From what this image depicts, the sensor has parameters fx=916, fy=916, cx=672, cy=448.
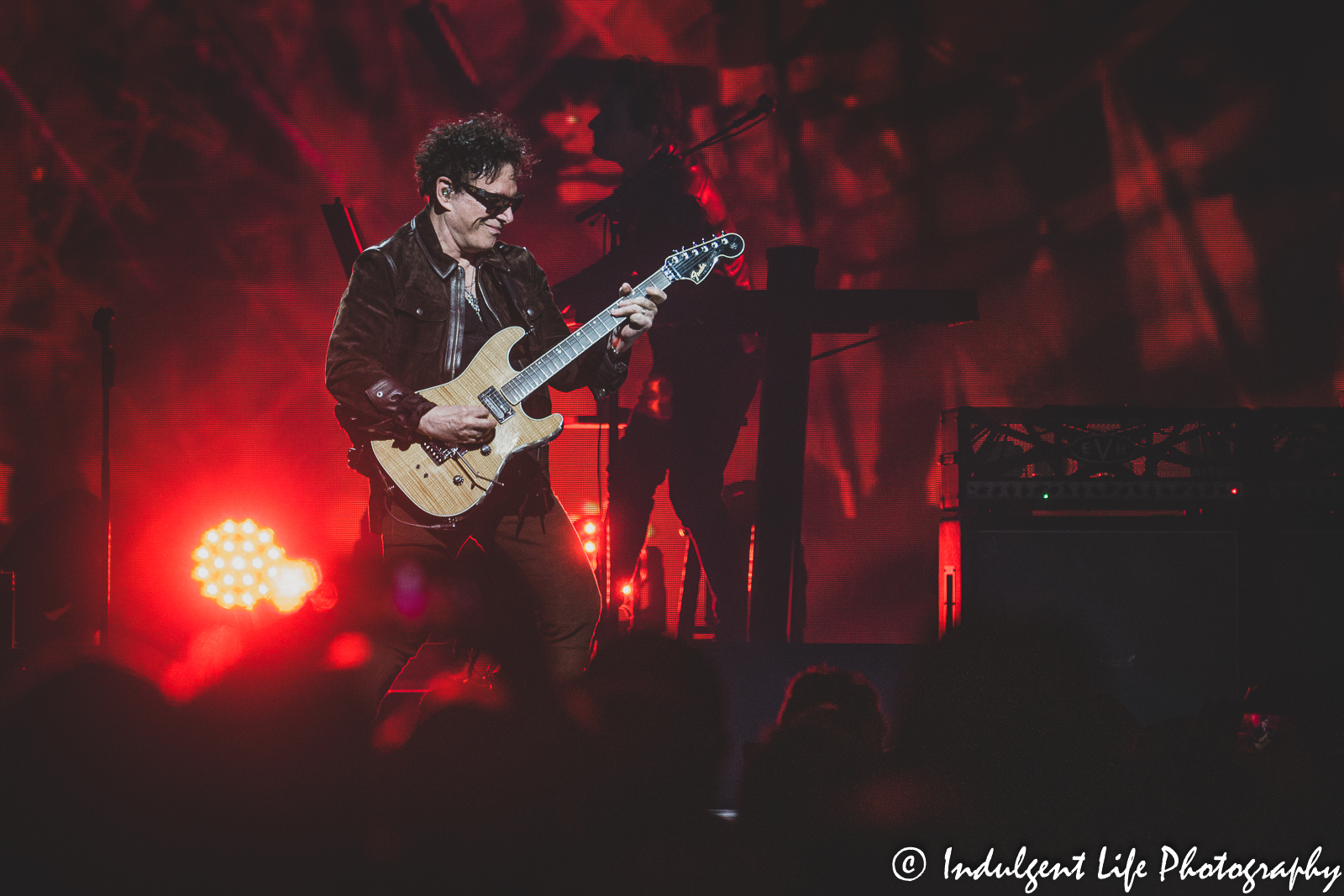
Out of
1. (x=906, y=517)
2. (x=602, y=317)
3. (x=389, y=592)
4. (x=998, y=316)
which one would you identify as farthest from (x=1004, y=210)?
(x=389, y=592)

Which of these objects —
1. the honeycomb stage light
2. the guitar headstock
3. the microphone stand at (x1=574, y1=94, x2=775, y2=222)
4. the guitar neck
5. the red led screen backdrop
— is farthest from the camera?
the red led screen backdrop

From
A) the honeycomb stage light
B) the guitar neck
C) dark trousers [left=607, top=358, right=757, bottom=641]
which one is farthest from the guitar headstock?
the honeycomb stage light

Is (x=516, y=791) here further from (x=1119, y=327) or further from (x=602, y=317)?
(x=1119, y=327)

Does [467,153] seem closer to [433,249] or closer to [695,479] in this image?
Answer: [433,249]

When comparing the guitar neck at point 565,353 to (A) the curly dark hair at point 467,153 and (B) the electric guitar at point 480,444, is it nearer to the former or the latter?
(B) the electric guitar at point 480,444

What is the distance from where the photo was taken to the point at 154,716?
1.23m

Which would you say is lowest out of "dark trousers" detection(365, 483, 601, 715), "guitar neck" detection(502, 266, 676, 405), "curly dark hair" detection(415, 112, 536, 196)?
"dark trousers" detection(365, 483, 601, 715)

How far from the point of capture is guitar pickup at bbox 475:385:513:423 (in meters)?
2.04

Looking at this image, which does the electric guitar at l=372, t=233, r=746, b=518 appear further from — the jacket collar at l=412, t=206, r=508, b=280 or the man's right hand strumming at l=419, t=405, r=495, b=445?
the jacket collar at l=412, t=206, r=508, b=280

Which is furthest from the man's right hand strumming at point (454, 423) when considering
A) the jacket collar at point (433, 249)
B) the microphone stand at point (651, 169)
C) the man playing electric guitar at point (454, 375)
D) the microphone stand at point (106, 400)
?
the microphone stand at point (106, 400)

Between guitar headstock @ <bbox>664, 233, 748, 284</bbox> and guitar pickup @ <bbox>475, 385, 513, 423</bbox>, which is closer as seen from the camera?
guitar pickup @ <bbox>475, 385, 513, 423</bbox>

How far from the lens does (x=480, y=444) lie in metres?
2.03

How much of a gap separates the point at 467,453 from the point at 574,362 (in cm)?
35

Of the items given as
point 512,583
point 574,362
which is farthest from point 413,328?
point 512,583
